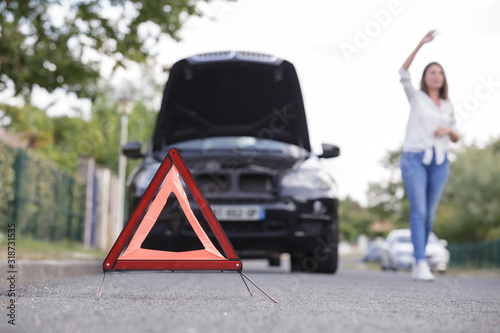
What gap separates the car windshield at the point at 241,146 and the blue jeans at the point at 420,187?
1059 mm

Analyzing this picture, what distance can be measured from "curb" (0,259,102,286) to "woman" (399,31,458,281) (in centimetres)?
330

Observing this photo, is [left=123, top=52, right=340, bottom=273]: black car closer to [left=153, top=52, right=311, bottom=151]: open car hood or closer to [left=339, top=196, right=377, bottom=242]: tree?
[left=153, top=52, right=311, bottom=151]: open car hood

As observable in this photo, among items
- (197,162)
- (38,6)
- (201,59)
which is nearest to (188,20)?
(38,6)

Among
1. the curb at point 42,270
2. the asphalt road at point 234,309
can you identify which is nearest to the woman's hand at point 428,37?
the asphalt road at point 234,309

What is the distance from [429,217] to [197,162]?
2.48 metres

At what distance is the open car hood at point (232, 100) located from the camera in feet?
24.7

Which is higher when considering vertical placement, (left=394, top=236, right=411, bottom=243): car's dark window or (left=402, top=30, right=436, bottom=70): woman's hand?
(left=402, top=30, right=436, bottom=70): woman's hand

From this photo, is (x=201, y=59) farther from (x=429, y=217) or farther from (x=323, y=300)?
(x=323, y=300)

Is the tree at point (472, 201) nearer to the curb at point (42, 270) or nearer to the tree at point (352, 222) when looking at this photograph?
the curb at point (42, 270)

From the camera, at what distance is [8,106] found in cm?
3397

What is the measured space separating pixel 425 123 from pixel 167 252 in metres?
3.94

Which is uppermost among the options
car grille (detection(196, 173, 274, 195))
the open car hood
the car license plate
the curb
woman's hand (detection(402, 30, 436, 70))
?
woman's hand (detection(402, 30, 436, 70))

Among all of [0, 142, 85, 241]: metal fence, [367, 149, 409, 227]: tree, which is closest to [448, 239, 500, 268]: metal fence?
[0, 142, 85, 241]: metal fence

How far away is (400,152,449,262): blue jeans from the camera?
718 centimetres
